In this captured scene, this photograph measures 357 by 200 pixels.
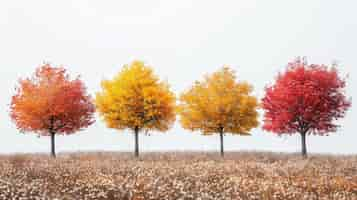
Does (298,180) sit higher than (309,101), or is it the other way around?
(309,101)

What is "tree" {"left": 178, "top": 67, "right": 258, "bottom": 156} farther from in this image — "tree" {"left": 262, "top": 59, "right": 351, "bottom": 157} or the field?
the field

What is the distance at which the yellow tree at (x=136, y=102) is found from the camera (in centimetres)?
4197

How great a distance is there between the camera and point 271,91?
1684 inches

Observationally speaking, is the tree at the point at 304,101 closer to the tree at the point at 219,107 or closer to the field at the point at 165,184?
the tree at the point at 219,107

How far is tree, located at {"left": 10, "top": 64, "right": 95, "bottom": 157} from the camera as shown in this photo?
41.7 m

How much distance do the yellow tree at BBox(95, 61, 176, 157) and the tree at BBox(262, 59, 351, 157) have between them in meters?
8.79

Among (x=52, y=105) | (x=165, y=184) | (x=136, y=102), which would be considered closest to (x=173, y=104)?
(x=136, y=102)

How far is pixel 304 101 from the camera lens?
134 feet

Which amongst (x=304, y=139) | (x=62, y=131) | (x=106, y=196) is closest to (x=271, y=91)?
(x=304, y=139)

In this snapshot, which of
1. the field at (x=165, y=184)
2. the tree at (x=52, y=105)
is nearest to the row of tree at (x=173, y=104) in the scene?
the tree at (x=52, y=105)

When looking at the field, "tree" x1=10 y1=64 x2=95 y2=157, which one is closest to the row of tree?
"tree" x1=10 y1=64 x2=95 y2=157

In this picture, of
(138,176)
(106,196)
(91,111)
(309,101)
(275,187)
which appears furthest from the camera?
(91,111)

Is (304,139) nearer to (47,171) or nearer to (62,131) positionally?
(62,131)

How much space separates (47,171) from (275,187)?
11.6 metres
